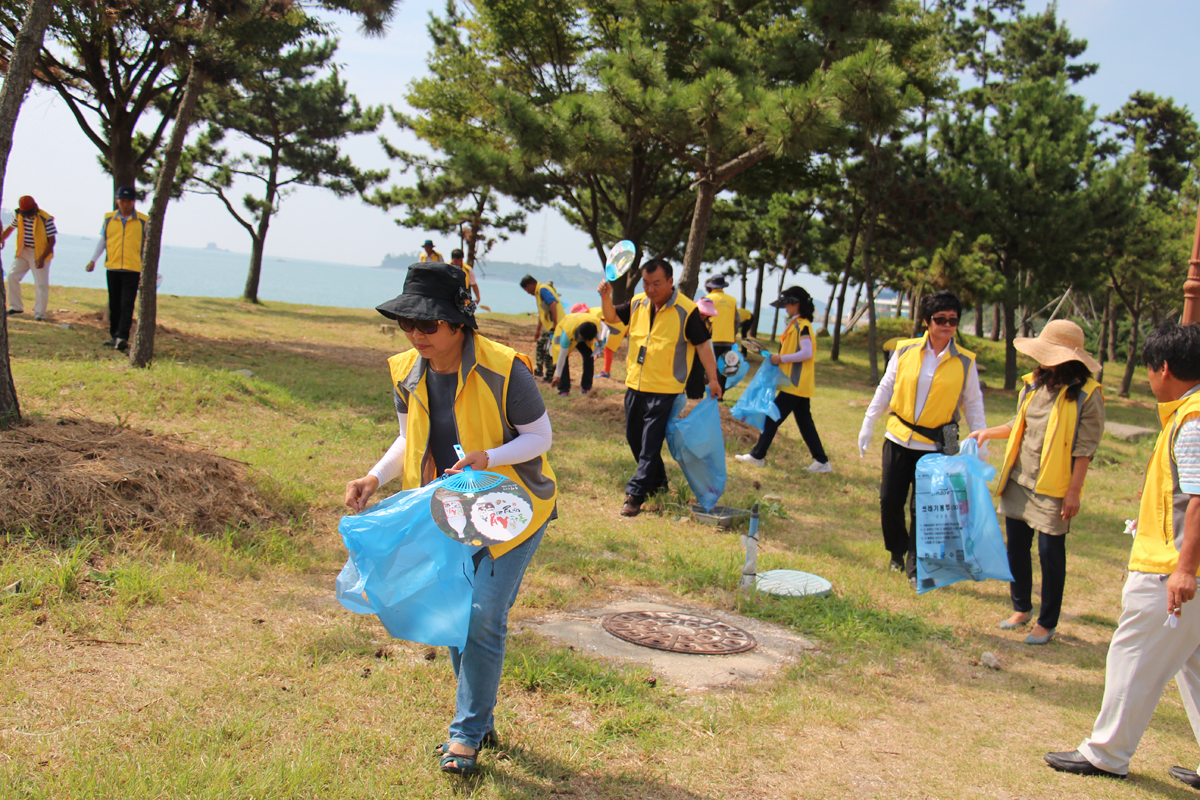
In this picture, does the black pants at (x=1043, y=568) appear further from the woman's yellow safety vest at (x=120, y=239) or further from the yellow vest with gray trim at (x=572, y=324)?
the woman's yellow safety vest at (x=120, y=239)

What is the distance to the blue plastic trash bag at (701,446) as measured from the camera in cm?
580

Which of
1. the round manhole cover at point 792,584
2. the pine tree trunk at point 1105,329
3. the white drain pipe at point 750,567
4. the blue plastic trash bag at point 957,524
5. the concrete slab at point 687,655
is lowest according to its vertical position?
the concrete slab at point 687,655

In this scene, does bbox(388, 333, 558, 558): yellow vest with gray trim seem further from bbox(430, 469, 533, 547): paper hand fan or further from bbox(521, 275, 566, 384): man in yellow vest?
bbox(521, 275, 566, 384): man in yellow vest

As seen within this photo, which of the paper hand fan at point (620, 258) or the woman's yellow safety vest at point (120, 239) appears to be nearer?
the paper hand fan at point (620, 258)

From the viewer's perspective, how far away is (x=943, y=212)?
1877 cm

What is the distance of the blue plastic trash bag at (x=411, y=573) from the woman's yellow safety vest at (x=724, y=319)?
7961mm

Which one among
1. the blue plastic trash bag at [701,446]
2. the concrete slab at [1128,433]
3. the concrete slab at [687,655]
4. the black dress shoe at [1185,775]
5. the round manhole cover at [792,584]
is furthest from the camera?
the concrete slab at [1128,433]

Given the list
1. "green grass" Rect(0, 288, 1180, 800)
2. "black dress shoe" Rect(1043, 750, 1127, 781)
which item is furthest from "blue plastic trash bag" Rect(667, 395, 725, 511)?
"black dress shoe" Rect(1043, 750, 1127, 781)

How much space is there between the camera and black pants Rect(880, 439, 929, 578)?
4973 millimetres

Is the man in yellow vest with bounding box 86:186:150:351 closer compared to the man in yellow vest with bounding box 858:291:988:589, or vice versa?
the man in yellow vest with bounding box 858:291:988:589

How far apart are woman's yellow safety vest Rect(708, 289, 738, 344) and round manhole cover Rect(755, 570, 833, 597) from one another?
537 centimetres

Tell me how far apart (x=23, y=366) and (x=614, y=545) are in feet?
18.5

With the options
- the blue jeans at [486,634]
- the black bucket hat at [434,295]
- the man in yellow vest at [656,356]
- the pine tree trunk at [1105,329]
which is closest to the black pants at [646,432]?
the man in yellow vest at [656,356]

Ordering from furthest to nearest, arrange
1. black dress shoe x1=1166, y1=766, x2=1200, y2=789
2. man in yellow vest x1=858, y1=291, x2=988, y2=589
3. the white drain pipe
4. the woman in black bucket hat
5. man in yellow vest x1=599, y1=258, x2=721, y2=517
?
1. man in yellow vest x1=599, y1=258, x2=721, y2=517
2. man in yellow vest x1=858, y1=291, x2=988, y2=589
3. the white drain pipe
4. black dress shoe x1=1166, y1=766, x2=1200, y2=789
5. the woman in black bucket hat
